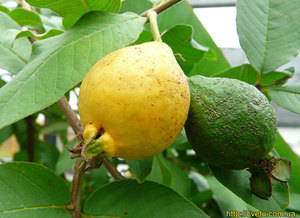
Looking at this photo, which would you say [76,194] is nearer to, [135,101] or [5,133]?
[135,101]

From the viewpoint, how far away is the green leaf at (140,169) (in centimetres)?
62

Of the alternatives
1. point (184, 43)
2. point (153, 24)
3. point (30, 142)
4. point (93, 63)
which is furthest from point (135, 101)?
point (30, 142)

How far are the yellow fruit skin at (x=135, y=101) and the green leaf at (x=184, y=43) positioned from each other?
306 mm

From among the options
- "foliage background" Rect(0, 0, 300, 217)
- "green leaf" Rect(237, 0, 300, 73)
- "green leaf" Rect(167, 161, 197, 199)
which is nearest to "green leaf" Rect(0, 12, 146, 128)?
"foliage background" Rect(0, 0, 300, 217)

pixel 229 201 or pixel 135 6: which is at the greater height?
pixel 135 6

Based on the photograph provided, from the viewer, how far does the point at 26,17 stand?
926 mm

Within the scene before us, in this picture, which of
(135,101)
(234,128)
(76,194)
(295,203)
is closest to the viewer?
(135,101)

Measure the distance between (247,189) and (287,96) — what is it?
261 millimetres

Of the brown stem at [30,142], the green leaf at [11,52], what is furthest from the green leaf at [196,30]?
the brown stem at [30,142]

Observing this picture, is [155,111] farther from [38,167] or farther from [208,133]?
[38,167]

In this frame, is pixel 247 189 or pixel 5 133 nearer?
pixel 247 189

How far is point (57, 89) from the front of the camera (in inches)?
19.3


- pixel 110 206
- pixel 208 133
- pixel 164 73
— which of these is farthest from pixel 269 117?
pixel 110 206

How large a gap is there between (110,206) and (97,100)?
0.93ft
